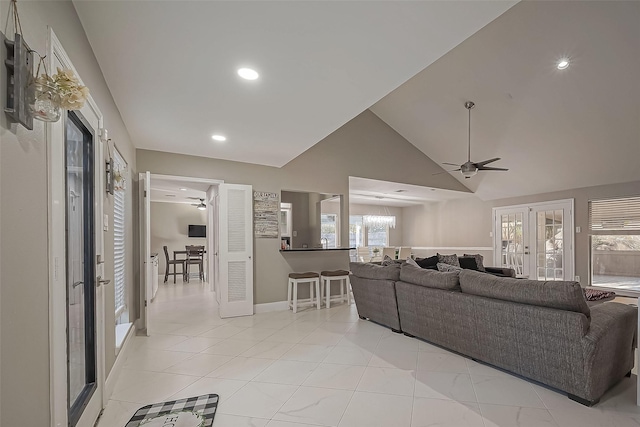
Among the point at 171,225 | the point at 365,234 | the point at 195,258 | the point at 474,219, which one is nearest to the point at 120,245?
the point at 195,258

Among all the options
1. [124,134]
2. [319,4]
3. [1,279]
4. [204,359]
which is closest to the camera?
[1,279]

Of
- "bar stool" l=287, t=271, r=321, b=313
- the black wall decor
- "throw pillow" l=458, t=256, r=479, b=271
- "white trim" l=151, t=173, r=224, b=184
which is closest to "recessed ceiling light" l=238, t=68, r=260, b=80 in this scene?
the black wall decor

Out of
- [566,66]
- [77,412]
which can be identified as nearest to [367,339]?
[77,412]

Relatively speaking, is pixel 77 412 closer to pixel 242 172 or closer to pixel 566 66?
pixel 242 172

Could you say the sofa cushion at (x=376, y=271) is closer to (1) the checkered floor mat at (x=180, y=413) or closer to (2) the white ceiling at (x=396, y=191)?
(2) the white ceiling at (x=396, y=191)

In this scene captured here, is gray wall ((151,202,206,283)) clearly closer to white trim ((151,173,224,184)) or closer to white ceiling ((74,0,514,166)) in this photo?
white trim ((151,173,224,184))

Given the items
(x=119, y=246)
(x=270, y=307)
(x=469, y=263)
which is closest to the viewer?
(x=119, y=246)

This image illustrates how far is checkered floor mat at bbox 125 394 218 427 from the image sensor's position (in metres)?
2.14

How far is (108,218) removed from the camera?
2.65 meters

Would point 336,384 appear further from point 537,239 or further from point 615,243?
point 537,239

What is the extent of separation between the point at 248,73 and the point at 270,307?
3.84m

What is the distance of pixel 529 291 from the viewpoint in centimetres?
255

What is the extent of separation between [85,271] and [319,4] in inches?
91.3

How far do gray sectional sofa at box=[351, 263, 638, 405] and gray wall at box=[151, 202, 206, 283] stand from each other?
28.4ft
